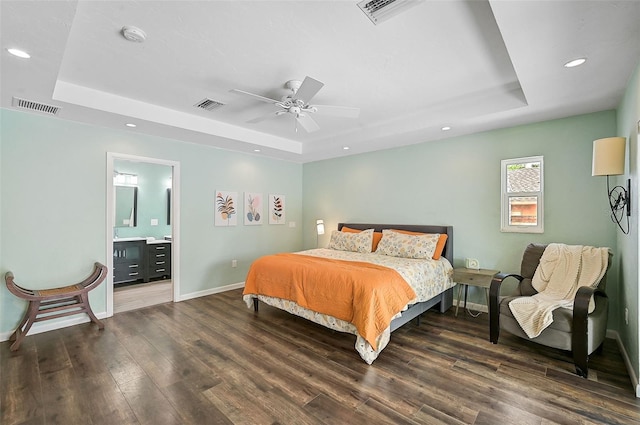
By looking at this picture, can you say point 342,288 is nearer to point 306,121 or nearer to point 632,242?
point 306,121

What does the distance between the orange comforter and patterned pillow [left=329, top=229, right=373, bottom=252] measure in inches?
40.0

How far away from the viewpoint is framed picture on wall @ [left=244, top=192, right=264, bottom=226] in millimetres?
5430

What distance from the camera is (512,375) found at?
2.44m

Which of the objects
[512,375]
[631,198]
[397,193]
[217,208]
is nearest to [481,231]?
[397,193]

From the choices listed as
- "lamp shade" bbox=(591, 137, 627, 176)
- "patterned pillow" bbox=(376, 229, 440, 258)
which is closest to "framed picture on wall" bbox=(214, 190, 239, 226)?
"patterned pillow" bbox=(376, 229, 440, 258)

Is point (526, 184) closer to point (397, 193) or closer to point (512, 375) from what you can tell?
point (397, 193)

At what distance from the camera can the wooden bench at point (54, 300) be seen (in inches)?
118

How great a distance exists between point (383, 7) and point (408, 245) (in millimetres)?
2948

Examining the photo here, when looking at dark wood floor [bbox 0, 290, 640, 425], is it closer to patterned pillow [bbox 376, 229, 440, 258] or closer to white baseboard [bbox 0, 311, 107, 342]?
white baseboard [bbox 0, 311, 107, 342]

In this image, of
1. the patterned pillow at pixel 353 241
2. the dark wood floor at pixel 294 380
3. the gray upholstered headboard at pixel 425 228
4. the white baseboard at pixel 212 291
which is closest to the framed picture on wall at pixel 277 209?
the white baseboard at pixel 212 291

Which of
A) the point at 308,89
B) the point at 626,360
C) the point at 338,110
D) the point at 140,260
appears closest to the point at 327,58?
the point at 308,89

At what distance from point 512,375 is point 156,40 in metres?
3.91

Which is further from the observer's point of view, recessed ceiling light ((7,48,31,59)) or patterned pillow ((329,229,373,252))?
patterned pillow ((329,229,373,252))

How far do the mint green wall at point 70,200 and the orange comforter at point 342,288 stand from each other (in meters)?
1.62
